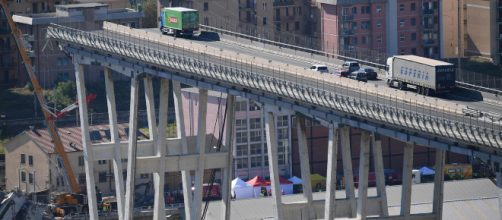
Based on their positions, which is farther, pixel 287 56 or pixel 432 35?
pixel 432 35

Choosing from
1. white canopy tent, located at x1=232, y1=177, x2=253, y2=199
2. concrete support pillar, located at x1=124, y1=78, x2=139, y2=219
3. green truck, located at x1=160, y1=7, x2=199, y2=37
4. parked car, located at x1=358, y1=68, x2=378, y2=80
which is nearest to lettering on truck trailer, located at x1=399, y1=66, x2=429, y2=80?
parked car, located at x1=358, y1=68, x2=378, y2=80

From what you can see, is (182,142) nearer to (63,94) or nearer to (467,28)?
(63,94)

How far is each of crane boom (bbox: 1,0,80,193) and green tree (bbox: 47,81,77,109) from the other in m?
1.46

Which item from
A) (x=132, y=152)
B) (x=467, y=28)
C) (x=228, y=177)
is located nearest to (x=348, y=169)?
(x=228, y=177)

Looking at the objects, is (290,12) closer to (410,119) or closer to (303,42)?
(303,42)

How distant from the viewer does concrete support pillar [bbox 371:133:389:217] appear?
87438mm

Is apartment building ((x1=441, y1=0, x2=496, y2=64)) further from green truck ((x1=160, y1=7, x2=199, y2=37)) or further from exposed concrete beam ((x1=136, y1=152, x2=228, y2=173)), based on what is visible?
exposed concrete beam ((x1=136, y1=152, x2=228, y2=173))

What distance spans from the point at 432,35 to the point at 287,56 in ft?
125

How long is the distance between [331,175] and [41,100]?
3653 centimetres

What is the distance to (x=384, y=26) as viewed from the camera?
135250 mm

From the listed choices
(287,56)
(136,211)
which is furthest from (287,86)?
(136,211)

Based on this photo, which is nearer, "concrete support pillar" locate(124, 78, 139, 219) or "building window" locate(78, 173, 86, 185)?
"concrete support pillar" locate(124, 78, 139, 219)

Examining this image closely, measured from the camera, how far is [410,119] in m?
81.4

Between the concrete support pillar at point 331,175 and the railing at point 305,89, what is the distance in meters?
1.15
